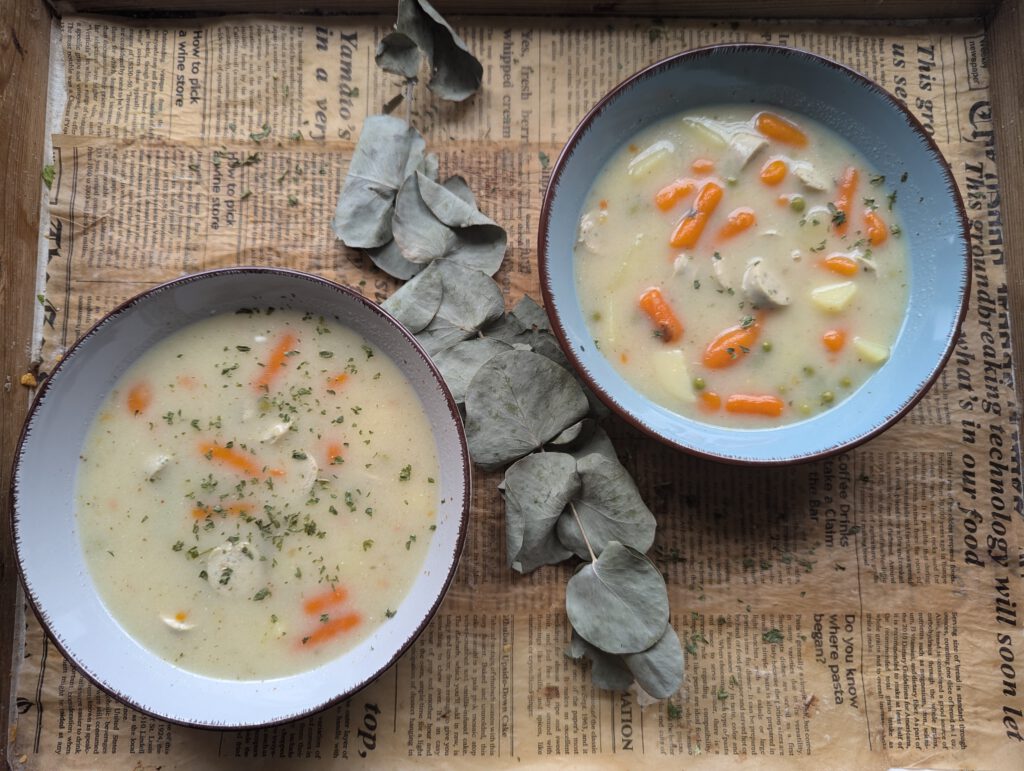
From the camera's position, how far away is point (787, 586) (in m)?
2.29

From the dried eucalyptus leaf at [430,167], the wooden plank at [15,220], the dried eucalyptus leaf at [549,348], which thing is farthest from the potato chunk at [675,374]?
the wooden plank at [15,220]

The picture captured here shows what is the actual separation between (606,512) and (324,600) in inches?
30.0

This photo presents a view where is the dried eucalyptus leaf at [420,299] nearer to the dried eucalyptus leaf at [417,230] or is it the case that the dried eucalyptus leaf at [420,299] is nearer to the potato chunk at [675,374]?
the dried eucalyptus leaf at [417,230]

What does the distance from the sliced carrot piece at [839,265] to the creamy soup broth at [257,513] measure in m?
1.13

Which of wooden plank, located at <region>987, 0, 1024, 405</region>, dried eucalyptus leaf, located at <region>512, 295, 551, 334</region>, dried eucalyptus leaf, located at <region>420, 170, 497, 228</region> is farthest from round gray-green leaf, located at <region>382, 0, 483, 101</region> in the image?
wooden plank, located at <region>987, 0, 1024, 405</region>

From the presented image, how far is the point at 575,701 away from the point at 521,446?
716 millimetres

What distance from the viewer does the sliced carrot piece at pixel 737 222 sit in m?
2.16

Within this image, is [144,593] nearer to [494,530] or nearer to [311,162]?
[494,530]

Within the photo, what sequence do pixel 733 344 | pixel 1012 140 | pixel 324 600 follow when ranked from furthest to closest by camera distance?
pixel 1012 140
pixel 733 344
pixel 324 600

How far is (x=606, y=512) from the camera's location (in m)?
2.20

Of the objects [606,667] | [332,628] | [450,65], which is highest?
[450,65]

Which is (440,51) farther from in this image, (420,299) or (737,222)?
(737,222)

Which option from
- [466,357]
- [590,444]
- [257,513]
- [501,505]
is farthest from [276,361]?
[590,444]

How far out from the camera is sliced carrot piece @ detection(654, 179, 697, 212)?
2174mm
